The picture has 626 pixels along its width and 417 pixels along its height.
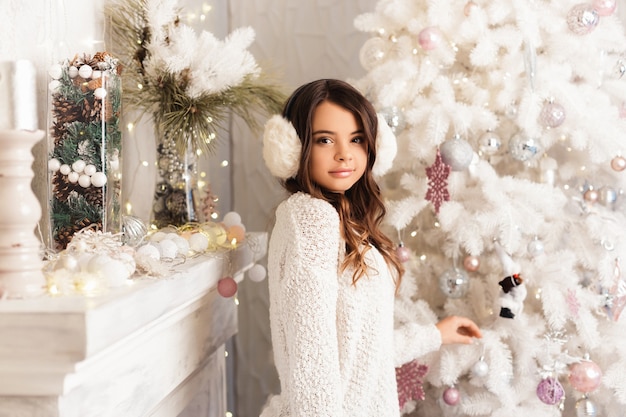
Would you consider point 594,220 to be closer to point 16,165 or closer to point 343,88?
point 343,88

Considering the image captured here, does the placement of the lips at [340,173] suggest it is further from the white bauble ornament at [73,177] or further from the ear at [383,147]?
the white bauble ornament at [73,177]

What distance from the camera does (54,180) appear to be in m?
1.25

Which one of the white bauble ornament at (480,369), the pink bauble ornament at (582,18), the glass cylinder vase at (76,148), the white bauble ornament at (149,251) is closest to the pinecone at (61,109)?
the glass cylinder vase at (76,148)

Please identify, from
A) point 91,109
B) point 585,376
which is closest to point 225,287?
point 91,109

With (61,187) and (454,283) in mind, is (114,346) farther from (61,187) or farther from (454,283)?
(454,283)

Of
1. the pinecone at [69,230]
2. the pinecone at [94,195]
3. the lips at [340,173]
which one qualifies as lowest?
the pinecone at [69,230]

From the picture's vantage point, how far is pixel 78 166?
48.8 inches

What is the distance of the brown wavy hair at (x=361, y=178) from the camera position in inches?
54.6

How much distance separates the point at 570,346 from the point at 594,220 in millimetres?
361

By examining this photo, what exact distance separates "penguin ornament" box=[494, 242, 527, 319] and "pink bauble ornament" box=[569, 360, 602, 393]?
213mm

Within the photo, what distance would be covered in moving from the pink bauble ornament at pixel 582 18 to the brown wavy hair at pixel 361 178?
0.73 m

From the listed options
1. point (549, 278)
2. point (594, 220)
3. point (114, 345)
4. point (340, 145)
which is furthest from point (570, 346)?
point (114, 345)

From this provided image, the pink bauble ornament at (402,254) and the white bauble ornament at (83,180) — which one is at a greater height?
the white bauble ornament at (83,180)

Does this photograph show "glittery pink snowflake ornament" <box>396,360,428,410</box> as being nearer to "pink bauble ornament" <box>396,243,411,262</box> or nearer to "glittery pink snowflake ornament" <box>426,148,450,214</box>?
"pink bauble ornament" <box>396,243,411,262</box>
